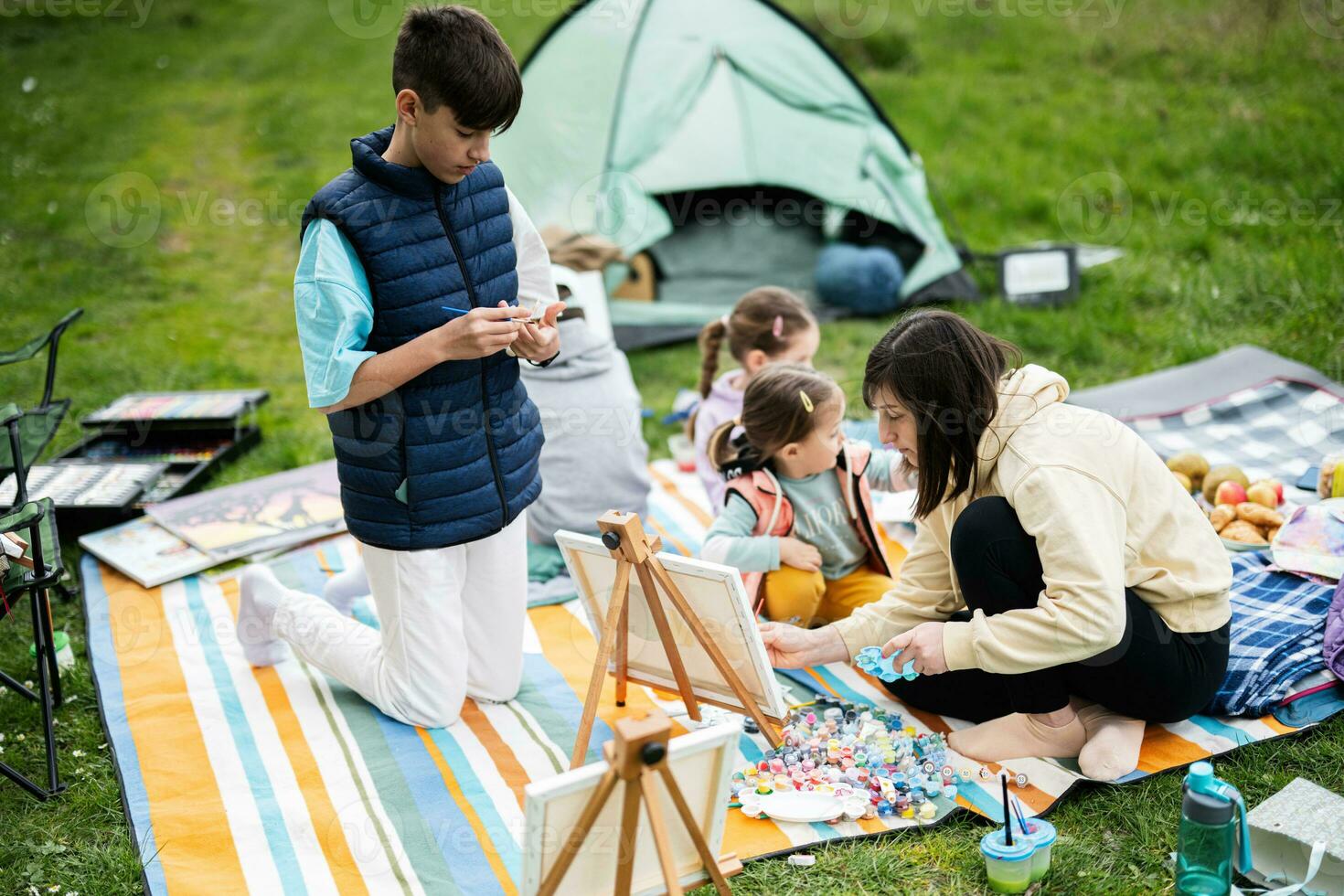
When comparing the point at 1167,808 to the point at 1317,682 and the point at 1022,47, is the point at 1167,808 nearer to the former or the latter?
the point at 1317,682

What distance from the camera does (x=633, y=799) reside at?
72.6 inches

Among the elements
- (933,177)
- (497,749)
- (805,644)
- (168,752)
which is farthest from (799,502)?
(933,177)

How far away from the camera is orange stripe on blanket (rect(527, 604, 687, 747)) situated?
2926 mm

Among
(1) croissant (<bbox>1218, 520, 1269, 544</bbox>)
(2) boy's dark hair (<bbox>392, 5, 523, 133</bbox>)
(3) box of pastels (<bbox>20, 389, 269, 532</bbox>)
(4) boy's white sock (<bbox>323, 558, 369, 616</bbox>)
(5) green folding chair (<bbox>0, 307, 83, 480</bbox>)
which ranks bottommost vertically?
(1) croissant (<bbox>1218, 520, 1269, 544</bbox>)

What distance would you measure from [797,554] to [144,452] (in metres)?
2.83

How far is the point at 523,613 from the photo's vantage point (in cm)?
292

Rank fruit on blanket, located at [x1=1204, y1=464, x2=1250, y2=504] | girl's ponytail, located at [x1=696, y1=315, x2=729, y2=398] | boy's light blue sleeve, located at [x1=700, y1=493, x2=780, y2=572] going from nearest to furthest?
boy's light blue sleeve, located at [x1=700, y1=493, x2=780, y2=572], fruit on blanket, located at [x1=1204, y1=464, x2=1250, y2=504], girl's ponytail, located at [x1=696, y1=315, x2=729, y2=398]

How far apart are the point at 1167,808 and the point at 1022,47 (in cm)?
683

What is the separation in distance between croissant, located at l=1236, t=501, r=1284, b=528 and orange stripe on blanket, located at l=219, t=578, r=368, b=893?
2.55 metres

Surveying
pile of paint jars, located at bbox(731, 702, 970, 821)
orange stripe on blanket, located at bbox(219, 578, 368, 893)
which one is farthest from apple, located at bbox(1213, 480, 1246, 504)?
orange stripe on blanket, located at bbox(219, 578, 368, 893)

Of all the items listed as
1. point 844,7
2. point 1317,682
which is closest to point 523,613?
point 1317,682

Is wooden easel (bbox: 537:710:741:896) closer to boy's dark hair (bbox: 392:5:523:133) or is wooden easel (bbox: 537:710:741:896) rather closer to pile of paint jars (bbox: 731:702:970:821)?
pile of paint jars (bbox: 731:702:970:821)

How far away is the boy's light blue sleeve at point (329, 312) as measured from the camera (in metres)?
2.36

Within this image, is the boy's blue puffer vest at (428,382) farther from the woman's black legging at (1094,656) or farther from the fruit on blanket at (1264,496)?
the fruit on blanket at (1264,496)
